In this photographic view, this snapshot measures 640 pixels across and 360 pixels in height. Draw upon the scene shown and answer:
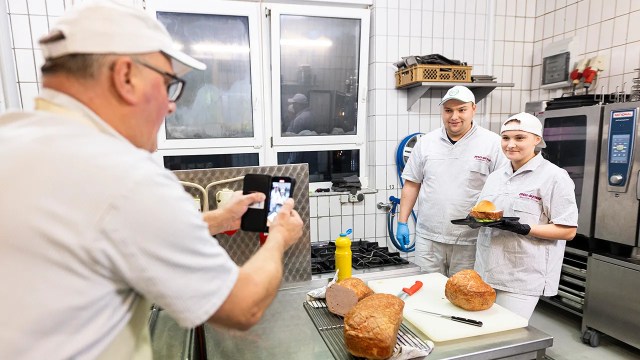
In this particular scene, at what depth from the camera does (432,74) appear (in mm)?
2787

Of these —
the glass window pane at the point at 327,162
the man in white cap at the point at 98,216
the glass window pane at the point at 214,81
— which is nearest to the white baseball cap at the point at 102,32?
the man in white cap at the point at 98,216

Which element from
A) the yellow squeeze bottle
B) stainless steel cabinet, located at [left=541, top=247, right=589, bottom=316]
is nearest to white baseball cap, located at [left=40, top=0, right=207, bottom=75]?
the yellow squeeze bottle

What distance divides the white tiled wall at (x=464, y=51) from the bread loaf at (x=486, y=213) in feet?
4.49

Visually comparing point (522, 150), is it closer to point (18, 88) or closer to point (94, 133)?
point (94, 133)

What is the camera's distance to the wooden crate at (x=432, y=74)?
2752 millimetres

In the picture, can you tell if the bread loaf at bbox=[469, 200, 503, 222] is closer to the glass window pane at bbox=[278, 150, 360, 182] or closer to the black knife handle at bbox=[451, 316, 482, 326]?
the black knife handle at bbox=[451, 316, 482, 326]

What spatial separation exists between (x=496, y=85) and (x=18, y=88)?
3.41 meters

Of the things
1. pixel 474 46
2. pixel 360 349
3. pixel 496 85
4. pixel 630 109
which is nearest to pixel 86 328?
pixel 360 349

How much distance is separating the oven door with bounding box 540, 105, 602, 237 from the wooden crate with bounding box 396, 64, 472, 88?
2.32 feet

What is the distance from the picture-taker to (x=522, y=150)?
5.87 ft

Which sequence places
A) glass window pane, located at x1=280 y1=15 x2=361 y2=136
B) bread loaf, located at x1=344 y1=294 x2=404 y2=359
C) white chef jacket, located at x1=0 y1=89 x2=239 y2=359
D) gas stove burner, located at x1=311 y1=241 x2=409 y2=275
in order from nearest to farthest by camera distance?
white chef jacket, located at x1=0 y1=89 x2=239 y2=359 < bread loaf, located at x1=344 y1=294 x2=404 y2=359 < gas stove burner, located at x1=311 y1=241 x2=409 y2=275 < glass window pane, located at x1=280 y1=15 x2=361 y2=136

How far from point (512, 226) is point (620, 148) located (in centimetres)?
128

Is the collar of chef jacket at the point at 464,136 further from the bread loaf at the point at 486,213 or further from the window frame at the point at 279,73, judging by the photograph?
the window frame at the point at 279,73

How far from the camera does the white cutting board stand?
107 cm
